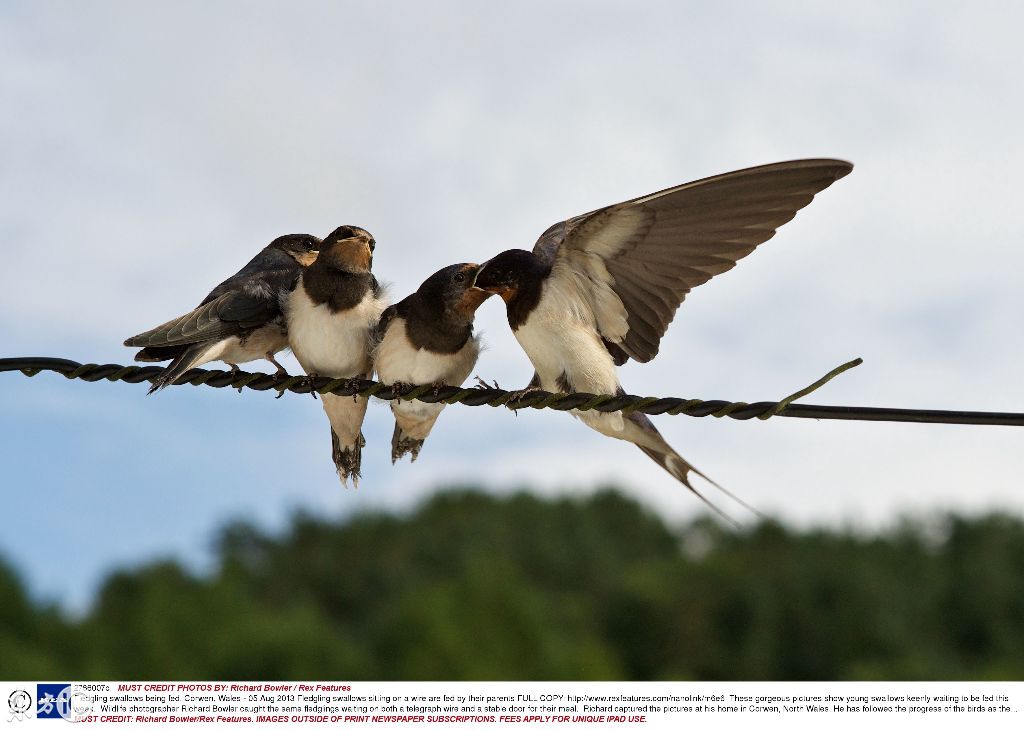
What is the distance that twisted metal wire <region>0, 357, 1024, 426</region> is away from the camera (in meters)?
3.00

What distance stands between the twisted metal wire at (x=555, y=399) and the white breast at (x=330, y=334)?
341 mm

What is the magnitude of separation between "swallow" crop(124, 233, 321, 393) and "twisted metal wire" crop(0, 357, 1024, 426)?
185 mm

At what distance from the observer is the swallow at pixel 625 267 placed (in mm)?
3504

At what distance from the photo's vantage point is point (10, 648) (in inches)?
874

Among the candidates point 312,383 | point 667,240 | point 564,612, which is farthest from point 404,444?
point 564,612

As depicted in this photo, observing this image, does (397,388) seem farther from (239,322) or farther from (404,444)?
(239,322)

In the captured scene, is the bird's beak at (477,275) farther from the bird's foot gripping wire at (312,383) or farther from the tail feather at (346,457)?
the tail feather at (346,457)

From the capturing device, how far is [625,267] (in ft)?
12.1

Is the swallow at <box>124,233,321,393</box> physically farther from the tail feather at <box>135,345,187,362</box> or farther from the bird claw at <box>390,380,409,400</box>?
the bird claw at <box>390,380,409,400</box>

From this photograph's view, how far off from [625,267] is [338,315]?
94 centimetres

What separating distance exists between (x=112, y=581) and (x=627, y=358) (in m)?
27.7
